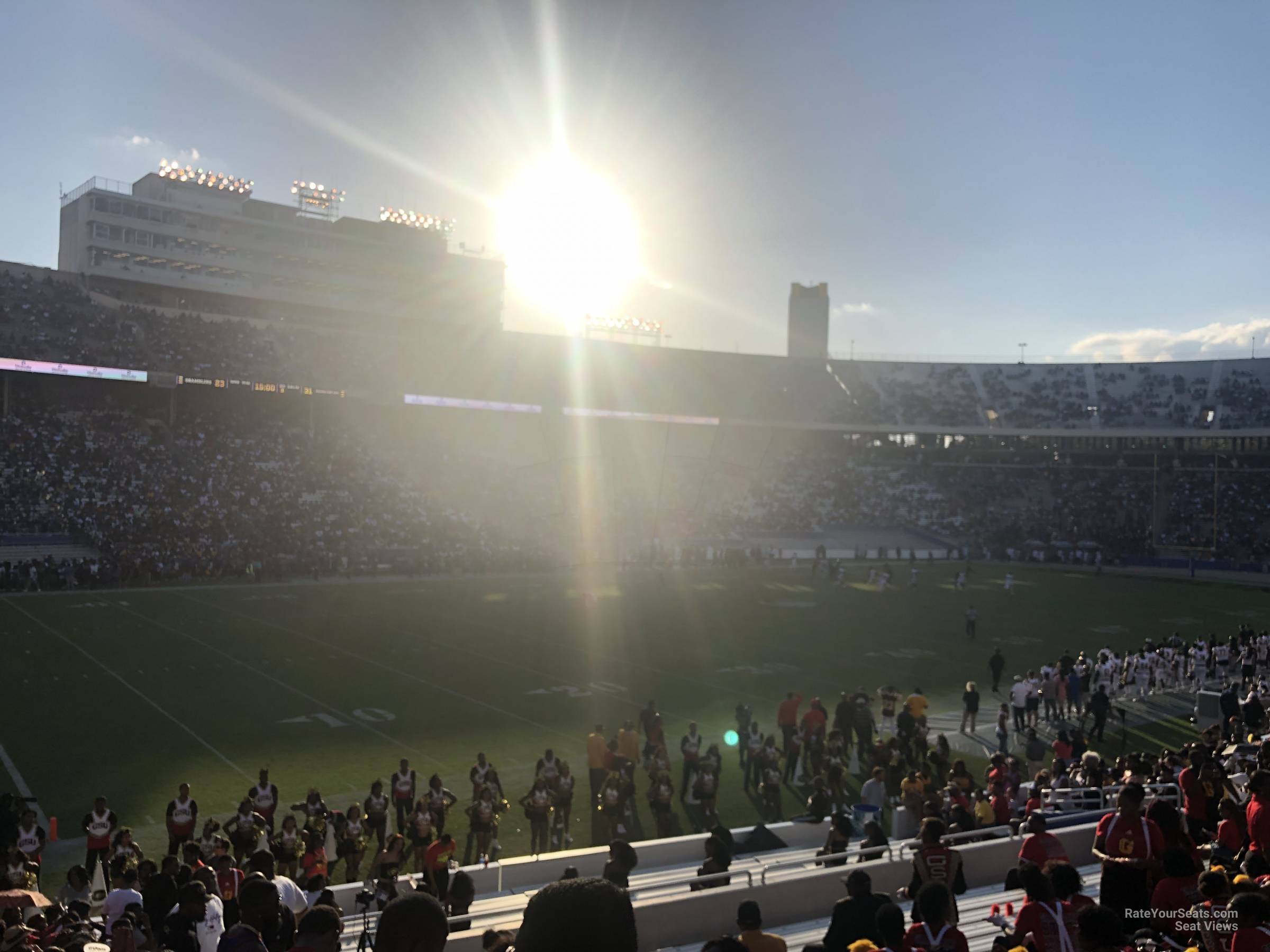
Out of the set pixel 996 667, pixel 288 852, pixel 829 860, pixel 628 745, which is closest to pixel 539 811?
pixel 628 745

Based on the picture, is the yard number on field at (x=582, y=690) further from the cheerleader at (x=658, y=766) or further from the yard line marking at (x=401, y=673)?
the cheerleader at (x=658, y=766)

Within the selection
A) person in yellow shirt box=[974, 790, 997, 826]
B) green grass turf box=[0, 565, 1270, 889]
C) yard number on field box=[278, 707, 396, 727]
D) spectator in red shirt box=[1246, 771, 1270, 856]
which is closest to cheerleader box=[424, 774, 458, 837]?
green grass turf box=[0, 565, 1270, 889]

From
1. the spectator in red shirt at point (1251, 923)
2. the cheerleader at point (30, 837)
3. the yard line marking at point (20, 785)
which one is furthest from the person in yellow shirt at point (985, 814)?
the yard line marking at point (20, 785)

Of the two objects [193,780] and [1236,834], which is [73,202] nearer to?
[193,780]

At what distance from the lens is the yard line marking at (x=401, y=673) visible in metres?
18.2

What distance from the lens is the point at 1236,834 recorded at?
24.3ft

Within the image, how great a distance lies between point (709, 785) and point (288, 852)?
5625 mm

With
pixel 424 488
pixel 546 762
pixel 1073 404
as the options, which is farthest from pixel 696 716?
pixel 1073 404

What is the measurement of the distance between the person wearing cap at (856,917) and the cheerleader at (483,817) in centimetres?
648

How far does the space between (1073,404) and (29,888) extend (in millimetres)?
74846

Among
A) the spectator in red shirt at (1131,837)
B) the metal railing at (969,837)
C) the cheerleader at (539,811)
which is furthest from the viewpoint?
the cheerleader at (539,811)

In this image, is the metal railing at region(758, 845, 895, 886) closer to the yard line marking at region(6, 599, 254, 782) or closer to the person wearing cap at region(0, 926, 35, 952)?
the person wearing cap at region(0, 926, 35, 952)

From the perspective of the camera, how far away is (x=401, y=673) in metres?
21.9

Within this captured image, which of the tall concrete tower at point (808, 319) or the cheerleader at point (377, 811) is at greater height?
the tall concrete tower at point (808, 319)
